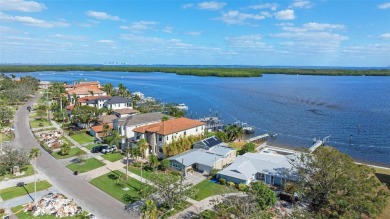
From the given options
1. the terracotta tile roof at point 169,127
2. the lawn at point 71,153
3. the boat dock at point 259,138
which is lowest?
the boat dock at point 259,138

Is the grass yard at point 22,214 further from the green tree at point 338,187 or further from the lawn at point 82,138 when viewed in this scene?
the lawn at point 82,138

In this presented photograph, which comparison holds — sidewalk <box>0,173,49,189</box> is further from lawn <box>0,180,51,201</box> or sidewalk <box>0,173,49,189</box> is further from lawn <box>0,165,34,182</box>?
lawn <box>0,180,51,201</box>

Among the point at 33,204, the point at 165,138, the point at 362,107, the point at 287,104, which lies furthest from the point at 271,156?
the point at 362,107

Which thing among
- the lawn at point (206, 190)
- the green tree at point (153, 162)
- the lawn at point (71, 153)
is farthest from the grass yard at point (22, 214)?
the lawn at point (71, 153)

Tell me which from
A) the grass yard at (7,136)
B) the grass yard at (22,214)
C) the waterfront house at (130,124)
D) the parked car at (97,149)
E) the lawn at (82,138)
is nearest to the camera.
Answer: the grass yard at (22,214)

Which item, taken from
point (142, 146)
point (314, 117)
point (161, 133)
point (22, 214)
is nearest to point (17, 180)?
point (22, 214)

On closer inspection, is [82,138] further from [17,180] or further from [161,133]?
[161,133]

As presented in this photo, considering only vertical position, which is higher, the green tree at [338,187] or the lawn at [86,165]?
the green tree at [338,187]
